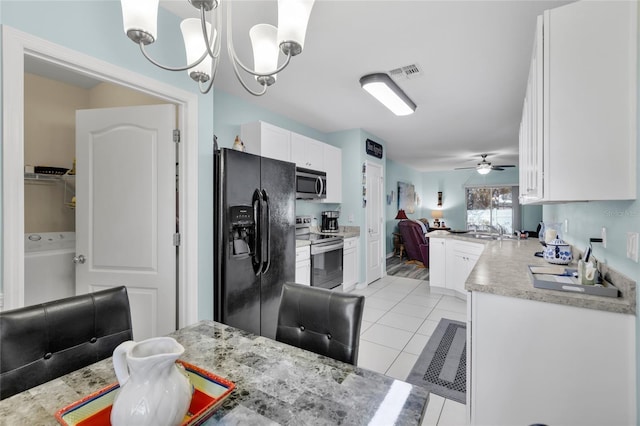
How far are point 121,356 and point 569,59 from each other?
Result: 6.28ft

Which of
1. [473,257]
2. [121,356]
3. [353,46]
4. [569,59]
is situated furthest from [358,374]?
[473,257]

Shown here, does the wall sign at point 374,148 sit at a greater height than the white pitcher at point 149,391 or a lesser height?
greater

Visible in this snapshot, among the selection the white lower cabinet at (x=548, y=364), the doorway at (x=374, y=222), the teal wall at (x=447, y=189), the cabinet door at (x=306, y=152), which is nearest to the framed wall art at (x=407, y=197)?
the teal wall at (x=447, y=189)

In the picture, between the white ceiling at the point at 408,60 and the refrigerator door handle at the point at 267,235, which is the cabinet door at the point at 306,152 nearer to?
the white ceiling at the point at 408,60

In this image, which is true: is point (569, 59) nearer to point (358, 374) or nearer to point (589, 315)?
point (589, 315)

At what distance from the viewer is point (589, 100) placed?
1.22 m

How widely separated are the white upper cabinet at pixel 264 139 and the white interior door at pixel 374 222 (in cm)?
179

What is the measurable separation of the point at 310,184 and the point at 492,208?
7.32m

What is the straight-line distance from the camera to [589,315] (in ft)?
4.23

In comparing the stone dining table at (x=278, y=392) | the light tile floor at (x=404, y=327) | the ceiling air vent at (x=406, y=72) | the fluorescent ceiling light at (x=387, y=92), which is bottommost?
the light tile floor at (x=404, y=327)

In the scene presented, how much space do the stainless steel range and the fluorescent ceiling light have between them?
1786 mm

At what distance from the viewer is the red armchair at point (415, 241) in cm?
614

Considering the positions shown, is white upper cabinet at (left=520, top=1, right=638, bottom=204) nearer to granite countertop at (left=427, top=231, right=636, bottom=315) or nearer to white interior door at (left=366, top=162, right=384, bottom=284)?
granite countertop at (left=427, top=231, right=636, bottom=315)

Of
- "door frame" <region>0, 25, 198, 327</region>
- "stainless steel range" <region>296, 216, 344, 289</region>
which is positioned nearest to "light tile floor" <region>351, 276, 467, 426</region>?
"stainless steel range" <region>296, 216, 344, 289</region>
